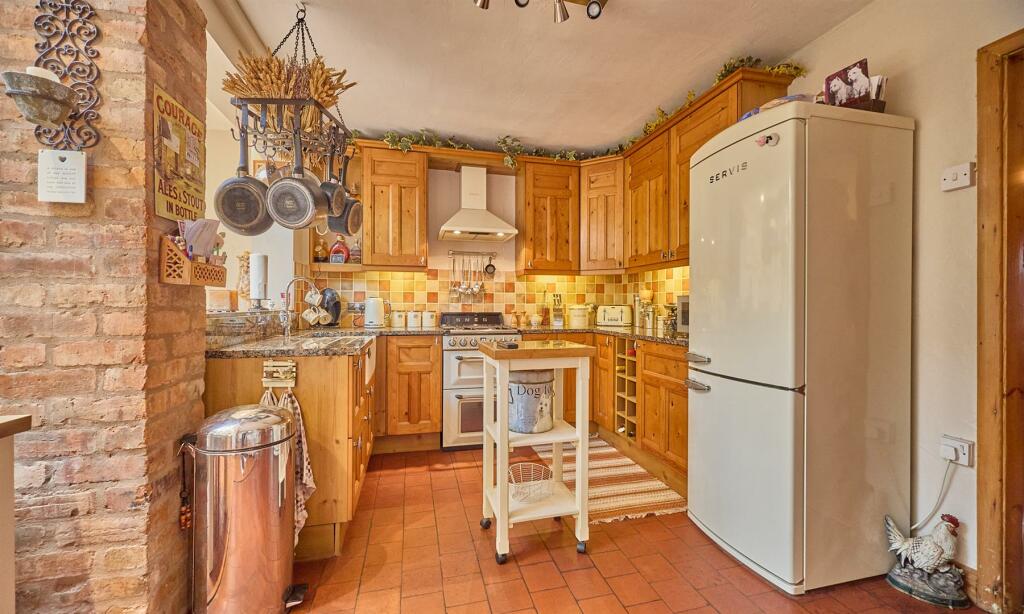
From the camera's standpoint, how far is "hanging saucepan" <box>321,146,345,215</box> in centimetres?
186

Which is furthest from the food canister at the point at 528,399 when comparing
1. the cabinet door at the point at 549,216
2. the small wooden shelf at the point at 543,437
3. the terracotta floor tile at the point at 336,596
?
the cabinet door at the point at 549,216

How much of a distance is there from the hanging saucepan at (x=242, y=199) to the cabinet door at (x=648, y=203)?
2472 millimetres

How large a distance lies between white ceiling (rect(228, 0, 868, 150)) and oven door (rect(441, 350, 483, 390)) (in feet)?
6.23

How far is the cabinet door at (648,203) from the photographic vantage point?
9.71ft

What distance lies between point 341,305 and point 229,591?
7.83ft

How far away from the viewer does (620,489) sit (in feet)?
8.40

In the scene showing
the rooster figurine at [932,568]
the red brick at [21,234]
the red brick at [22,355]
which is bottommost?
the rooster figurine at [932,568]

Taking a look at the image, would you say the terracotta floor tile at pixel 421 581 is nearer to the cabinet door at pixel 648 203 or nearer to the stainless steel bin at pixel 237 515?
the stainless steel bin at pixel 237 515

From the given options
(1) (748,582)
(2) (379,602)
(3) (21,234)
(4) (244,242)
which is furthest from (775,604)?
(4) (244,242)

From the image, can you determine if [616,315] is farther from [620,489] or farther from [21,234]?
[21,234]

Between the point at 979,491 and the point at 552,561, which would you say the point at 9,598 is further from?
the point at 979,491

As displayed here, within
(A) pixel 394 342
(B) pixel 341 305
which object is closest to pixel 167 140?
(A) pixel 394 342

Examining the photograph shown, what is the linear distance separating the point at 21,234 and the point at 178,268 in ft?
1.24

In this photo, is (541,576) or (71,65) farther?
(541,576)
